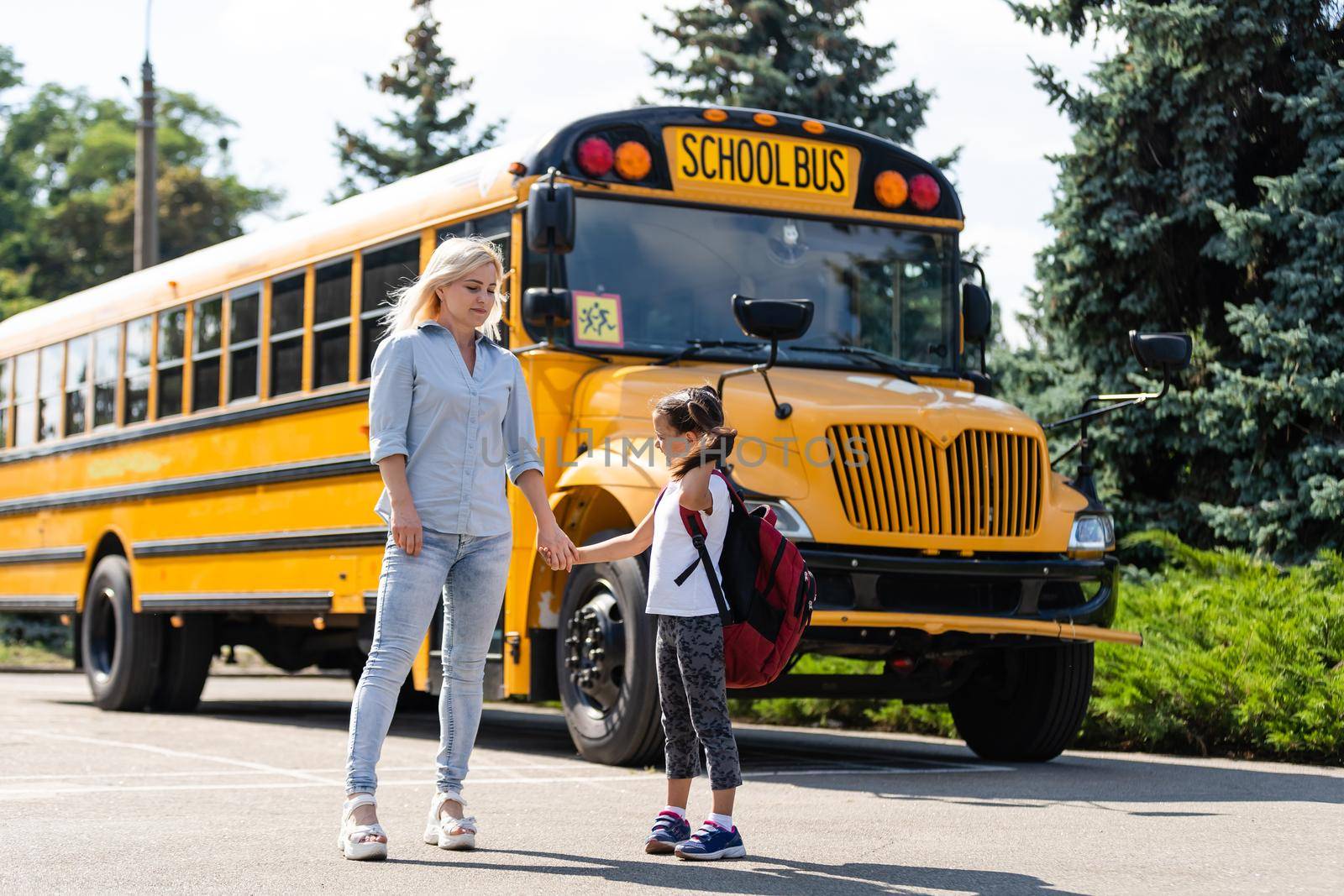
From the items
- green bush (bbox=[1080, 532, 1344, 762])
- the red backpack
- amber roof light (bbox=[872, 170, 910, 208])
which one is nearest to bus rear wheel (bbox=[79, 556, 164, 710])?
amber roof light (bbox=[872, 170, 910, 208])

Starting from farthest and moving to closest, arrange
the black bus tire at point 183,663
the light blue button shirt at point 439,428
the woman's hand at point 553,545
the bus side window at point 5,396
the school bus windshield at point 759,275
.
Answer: the bus side window at point 5,396 < the black bus tire at point 183,663 < the school bus windshield at point 759,275 < the woman's hand at point 553,545 < the light blue button shirt at point 439,428

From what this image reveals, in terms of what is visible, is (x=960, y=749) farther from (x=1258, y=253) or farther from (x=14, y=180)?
(x=14, y=180)

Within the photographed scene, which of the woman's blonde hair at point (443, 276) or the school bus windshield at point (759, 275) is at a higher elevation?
the school bus windshield at point (759, 275)

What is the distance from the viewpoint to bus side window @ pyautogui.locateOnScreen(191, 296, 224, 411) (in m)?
11.0

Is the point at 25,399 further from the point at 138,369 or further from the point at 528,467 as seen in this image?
the point at 528,467

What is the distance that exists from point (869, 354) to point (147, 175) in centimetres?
1301

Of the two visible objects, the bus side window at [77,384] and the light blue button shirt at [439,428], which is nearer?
the light blue button shirt at [439,428]

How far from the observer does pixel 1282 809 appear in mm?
6566

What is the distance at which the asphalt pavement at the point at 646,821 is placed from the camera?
4.93m

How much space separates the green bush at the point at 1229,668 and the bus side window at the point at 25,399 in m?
6.47

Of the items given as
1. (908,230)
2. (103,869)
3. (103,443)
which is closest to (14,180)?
(103,443)

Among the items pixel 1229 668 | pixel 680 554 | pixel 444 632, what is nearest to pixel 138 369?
pixel 1229 668

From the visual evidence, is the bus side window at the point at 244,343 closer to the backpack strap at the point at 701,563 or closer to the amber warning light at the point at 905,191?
the amber warning light at the point at 905,191

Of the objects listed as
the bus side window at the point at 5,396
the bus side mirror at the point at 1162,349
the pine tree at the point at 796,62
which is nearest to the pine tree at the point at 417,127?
the pine tree at the point at 796,62
